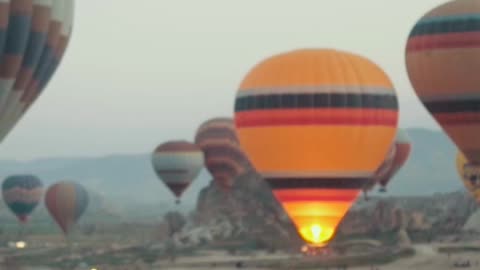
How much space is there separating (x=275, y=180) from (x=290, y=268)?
59.4ft

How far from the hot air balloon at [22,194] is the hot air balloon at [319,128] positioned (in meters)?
47.4

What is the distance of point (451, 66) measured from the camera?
6806 cm

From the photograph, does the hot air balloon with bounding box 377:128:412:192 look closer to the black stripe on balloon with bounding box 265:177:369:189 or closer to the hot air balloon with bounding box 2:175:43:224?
the hot air balloon with bounding box 2:175:43:224

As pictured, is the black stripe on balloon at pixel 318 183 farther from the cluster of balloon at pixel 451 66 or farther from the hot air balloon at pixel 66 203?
the hot air balloon at pixel 66 203

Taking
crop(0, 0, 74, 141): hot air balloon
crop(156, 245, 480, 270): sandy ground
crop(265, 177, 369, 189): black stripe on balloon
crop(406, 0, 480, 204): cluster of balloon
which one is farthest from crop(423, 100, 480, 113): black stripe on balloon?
crop(0, 0, 74, 141): hot air balloon

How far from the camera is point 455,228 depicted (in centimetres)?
9962

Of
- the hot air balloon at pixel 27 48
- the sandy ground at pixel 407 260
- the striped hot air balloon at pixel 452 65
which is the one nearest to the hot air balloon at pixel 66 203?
the sandy ground at pixel 407 260

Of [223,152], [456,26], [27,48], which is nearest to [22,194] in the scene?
[223,152]

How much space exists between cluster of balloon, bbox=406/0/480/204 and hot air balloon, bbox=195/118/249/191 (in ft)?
109

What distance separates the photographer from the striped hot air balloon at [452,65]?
222 feet

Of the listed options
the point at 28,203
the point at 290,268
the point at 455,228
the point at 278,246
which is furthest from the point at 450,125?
the point at 28,203

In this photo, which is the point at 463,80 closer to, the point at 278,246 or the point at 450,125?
the point at 450,125

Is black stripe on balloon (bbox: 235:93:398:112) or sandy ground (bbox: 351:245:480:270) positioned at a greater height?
black stripe on balloon (bbox: 235:93:398:112)

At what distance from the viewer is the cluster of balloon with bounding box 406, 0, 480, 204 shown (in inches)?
2667
